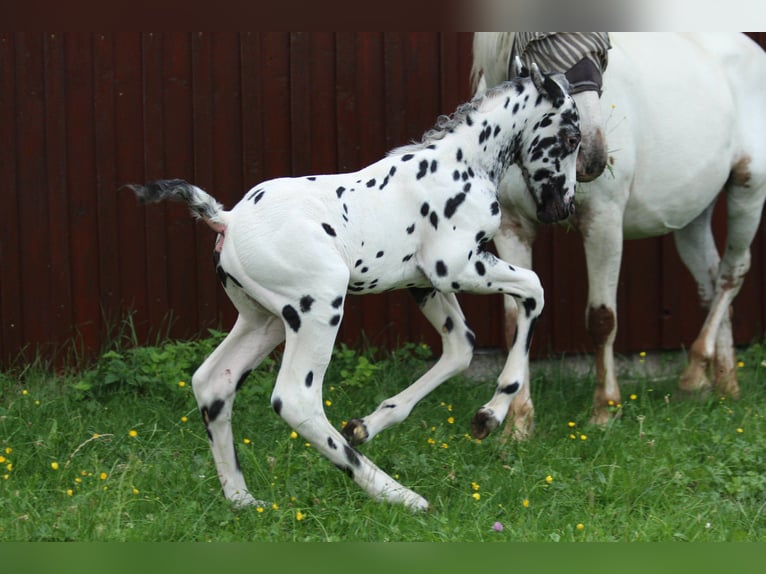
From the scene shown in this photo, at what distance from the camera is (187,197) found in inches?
156

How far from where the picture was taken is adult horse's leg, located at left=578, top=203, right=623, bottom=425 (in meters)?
5.50

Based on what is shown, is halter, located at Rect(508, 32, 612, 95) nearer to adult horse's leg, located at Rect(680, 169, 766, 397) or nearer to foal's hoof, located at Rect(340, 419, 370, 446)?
foal's hoof, located at Rect(340, 419, 370, 446)

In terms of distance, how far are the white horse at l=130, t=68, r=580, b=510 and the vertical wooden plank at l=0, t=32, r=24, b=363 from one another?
9.81 ft

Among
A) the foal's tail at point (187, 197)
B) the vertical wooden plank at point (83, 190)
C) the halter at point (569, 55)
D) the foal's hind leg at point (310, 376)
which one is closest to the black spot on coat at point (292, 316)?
the foal's hind leg at point (310, 376)

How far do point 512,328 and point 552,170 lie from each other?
4.75 ft

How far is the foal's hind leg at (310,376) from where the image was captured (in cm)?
391

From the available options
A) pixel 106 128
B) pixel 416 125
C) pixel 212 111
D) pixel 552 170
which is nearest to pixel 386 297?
pixel 416 125

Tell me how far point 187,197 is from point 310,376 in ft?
2.63

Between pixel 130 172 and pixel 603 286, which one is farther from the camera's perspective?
pixel 130 172

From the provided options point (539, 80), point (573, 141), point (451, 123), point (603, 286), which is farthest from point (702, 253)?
point (451, 123)

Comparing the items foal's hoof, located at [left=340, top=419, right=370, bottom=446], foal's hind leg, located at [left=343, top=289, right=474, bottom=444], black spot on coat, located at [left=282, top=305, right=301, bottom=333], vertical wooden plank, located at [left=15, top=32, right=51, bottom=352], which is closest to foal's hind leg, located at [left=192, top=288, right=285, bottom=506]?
black spot on coat, located at [left=282, top=305, right=301, bottom=333]

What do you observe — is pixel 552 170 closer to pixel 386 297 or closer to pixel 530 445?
pixel 530 445

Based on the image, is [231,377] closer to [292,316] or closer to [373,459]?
[292,316]

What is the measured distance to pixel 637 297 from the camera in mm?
7145
